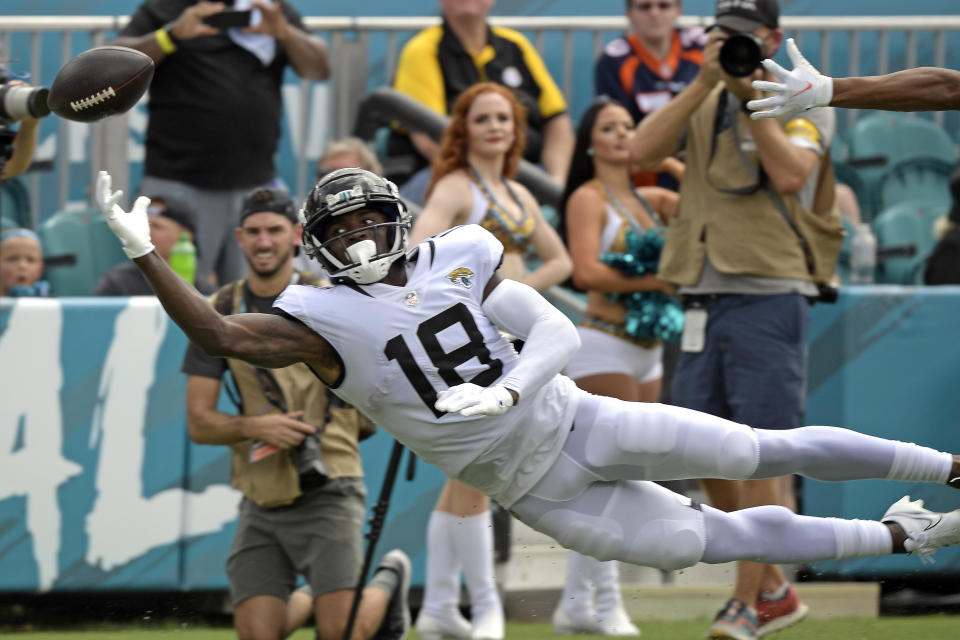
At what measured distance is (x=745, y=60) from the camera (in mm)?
5789

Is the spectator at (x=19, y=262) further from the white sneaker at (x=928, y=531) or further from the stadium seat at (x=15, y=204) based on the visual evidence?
the white sneaker at (x=928, y=531)

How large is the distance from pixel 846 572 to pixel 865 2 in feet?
13.9

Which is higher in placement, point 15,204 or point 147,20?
point 147,20

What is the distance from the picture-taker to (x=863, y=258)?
791 centimetres

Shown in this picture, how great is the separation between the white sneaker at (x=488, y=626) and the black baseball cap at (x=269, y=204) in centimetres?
181

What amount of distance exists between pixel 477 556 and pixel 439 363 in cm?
190

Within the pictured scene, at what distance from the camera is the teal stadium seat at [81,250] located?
8.12 m

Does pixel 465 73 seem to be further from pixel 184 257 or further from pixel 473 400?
pixel 473 400

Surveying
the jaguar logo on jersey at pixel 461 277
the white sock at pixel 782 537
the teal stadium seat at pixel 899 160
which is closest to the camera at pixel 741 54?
the jaguar logo on jersey at pixel 461 277

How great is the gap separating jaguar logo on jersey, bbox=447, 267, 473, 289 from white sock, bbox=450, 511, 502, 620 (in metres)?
1.80

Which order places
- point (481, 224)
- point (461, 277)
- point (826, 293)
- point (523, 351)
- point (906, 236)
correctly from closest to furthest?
point (523, 351) < point (461, 277) < point (826, 293) < point (481, 224) < point (906, 236)

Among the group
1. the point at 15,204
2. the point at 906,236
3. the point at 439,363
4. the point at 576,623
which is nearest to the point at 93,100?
the point at 439,363

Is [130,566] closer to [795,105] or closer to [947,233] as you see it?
[795,105]

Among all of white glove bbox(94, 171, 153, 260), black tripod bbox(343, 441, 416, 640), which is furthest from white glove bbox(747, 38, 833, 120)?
black tripod bbox(343, 441, 416, 640)
